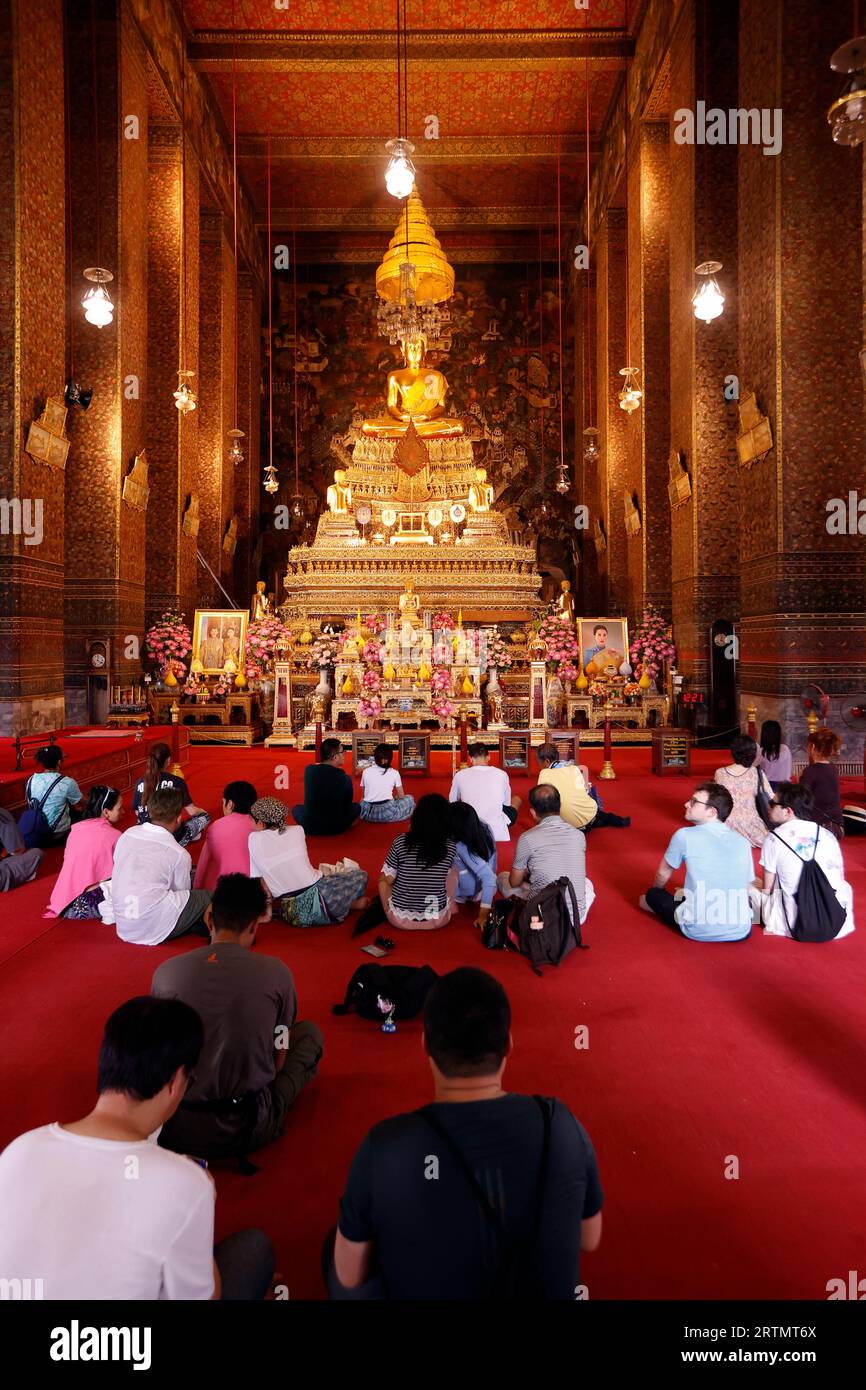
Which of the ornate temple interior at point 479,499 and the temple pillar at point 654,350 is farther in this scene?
the temple pillar at point 654,350

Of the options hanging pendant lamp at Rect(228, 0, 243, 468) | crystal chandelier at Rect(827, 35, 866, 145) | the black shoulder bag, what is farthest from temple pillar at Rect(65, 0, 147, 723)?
the black shoulder bag

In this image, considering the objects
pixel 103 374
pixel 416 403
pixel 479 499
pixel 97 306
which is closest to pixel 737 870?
pixel 97 306

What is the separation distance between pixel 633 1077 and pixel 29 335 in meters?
9.87

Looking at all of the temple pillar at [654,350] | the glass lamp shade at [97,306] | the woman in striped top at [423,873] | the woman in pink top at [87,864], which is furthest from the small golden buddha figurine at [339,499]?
the woman in striped top at [423,873]

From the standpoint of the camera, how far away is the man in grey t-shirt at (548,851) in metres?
3.77

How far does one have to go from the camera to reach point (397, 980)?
313cm

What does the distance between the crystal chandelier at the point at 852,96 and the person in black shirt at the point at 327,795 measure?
215 inches

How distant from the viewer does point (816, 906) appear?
3.84 m

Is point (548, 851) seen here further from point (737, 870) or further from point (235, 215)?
point (235, 215)

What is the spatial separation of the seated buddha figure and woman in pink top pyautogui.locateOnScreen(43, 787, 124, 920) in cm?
1537

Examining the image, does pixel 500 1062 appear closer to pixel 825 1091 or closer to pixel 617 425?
pixel 825 1091

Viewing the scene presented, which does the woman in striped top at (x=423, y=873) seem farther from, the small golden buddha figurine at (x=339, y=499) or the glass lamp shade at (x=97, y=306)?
the small golden buddha figurine at (x=339, y=499)

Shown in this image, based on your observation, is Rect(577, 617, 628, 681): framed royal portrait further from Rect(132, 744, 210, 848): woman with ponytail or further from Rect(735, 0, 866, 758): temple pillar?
Rect(132, 744, 210, 848): woman with ponytail
